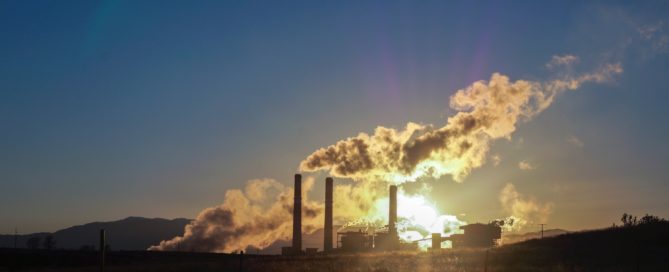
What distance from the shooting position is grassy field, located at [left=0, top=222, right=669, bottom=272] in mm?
39938

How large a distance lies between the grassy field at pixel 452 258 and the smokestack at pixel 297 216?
40.5 ft

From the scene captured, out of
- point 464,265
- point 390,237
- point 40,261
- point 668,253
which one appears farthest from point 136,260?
point 668,253

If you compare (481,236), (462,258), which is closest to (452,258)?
(462,258)

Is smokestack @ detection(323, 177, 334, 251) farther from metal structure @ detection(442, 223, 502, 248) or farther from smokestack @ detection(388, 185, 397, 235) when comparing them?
metal structure @ detection(442, 223, 502, 248)

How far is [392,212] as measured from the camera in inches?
3501

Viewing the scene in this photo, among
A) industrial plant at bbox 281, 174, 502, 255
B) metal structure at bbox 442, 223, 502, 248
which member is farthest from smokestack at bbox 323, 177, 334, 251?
metal structure at bbox 442, 223, 502, 248

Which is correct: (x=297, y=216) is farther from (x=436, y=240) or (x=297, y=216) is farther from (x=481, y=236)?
(x=481, y=236)

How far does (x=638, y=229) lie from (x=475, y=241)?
19769 mm

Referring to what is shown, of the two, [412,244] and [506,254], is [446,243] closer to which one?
[412,244]

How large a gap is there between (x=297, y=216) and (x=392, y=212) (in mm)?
11433

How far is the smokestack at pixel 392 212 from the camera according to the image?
8862 cm

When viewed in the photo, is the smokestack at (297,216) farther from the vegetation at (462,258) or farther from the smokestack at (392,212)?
the vegetation at (462,258)

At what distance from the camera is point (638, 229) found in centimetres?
7200

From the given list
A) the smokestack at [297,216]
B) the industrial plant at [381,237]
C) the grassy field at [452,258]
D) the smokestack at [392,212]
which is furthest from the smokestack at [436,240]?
the grassy field at [452,258]
